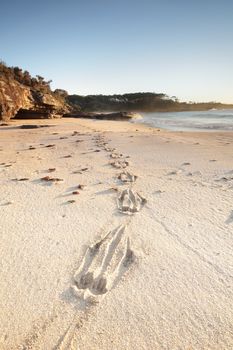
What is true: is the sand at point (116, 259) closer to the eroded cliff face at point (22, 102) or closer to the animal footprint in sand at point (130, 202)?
the animal footprint in sand at point (130, 202)

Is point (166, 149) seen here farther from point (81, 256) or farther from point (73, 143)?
point (81, 256)

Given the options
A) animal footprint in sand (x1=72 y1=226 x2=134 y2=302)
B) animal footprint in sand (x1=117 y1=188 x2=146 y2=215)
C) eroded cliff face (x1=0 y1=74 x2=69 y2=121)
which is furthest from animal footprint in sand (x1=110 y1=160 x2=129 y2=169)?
eroded cliff face (x1=0 y1=74 x2=69 y2=121)

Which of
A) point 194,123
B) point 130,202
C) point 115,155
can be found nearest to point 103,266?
point 130,202

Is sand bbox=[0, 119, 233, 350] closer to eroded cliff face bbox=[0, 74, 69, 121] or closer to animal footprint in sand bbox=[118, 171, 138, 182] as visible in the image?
animal footprint in sand bbox=[118, 171, 138, 182]

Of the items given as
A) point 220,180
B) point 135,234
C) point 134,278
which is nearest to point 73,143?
point 220,180

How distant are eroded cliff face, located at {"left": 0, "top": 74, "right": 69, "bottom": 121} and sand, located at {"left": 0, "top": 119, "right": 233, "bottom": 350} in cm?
984

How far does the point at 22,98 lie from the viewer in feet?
48.1

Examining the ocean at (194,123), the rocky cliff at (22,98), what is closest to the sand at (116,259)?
the ocean at (194,123)

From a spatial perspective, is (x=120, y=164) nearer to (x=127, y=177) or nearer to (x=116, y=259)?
(x=127, y=177)

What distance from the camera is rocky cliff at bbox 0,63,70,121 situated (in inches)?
515

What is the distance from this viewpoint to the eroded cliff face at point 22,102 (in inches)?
511

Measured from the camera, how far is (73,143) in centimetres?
688

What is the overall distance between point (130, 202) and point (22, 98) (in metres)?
13.1

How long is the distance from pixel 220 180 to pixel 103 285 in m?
2.43
